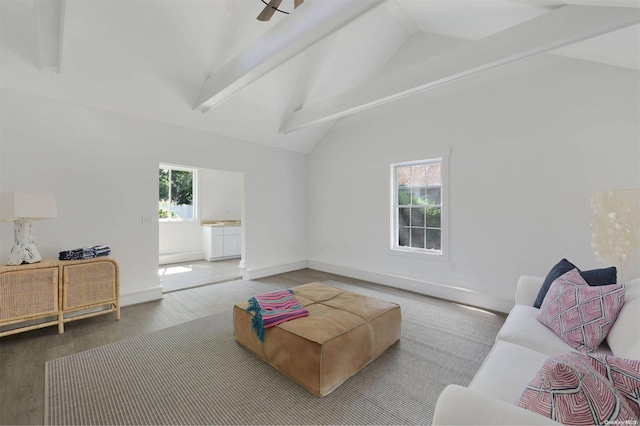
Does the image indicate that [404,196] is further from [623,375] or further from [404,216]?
[623,375]

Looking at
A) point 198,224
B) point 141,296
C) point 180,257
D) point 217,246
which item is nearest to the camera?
point 141,296

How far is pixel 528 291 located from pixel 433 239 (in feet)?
6.24

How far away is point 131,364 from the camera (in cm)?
234

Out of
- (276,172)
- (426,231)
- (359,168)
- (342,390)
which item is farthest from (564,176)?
(276,172)

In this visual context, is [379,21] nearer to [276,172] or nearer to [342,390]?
[276,172]

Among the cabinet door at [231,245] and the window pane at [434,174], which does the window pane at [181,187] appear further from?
the window pane at [434,174]

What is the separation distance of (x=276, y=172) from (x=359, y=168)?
174cm

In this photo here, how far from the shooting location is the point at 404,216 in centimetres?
479

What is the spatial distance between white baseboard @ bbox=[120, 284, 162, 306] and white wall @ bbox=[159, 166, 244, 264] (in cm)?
265

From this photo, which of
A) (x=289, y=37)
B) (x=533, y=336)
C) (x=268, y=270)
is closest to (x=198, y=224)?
(x=268, y=270)

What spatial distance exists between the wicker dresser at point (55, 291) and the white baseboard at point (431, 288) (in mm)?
3721

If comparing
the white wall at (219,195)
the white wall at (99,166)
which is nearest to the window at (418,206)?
the white wall at (99,166)

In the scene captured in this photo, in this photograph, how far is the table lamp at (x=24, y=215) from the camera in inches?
104

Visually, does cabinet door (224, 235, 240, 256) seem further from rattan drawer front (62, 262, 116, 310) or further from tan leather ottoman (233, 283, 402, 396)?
tan leather ottoman (233, 283, 402, 396)
